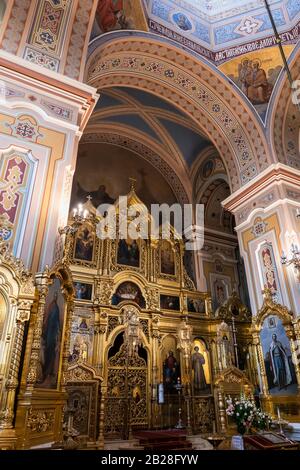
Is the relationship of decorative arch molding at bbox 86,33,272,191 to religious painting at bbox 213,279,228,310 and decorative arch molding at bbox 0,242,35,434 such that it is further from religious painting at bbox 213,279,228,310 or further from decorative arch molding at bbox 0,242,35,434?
decorative arch molding at bbox 0,242,35,434

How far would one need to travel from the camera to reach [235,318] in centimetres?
1168

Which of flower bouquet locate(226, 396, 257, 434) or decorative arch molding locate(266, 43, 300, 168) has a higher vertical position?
decorative arch molding locate(266, 43, 300, 168)

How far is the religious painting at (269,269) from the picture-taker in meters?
8.29

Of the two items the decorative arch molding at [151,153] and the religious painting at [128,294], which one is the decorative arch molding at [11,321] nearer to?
the religious painting at [128,294]

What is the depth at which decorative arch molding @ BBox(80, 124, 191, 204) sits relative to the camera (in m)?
12.9

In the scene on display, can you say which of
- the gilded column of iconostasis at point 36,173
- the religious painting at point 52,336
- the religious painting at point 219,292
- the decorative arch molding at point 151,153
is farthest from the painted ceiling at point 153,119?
the religious painting at point 52,336

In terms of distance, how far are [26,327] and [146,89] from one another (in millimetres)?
8268

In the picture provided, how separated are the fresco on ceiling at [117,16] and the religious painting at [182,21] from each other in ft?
4.72

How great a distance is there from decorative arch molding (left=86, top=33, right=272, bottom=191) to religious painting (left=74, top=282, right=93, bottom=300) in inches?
204

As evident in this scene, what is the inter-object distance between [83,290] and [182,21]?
832 centimetres

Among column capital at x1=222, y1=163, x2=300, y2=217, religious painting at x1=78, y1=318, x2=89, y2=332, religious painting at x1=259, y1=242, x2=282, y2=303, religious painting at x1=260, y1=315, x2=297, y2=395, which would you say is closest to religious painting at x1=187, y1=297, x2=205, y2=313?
religious painting at x1=259, y1=242, x2=282, y2=303

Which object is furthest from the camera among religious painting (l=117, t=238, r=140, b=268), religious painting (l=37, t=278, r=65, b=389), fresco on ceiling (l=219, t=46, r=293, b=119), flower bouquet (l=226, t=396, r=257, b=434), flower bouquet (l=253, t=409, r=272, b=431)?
religious painting (l=117, t=238, r=140, b=268)

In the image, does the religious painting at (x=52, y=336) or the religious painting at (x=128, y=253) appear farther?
the religious painting at (x=128, y=253)

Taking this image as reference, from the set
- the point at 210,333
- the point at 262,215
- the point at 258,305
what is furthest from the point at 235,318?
the point at 262,215
